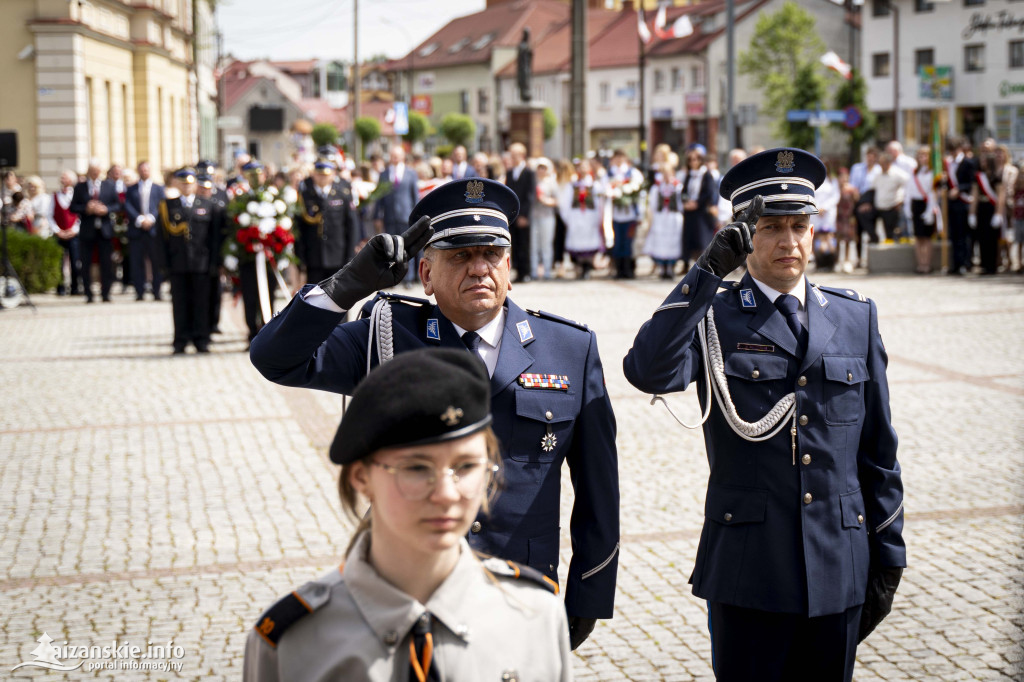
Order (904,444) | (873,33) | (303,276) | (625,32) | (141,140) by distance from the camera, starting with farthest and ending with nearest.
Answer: (625,32) → (873,33) → (141,140) → (303,276) → (904,444)

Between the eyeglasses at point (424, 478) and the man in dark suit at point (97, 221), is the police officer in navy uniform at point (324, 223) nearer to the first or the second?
the man in dark suit at point (97, 221)

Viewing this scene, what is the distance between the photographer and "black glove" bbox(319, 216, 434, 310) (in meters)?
2.94

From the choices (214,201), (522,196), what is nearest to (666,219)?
(522,196)

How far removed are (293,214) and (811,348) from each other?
11720 mm

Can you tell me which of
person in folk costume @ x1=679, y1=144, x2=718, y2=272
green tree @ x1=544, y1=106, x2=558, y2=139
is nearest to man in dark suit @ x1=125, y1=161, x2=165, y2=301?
person in folk costume @ x1=679, y1=144, x2=718, y2=272

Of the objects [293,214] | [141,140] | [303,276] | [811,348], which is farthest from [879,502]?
[141,140]

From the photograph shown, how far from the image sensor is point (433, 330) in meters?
3.30

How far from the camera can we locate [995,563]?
6250 mm

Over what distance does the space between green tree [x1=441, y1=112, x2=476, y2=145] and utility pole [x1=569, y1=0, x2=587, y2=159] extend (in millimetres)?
59761

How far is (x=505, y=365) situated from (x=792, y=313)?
941mm

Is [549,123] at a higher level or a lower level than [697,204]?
higher

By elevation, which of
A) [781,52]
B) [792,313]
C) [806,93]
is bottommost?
[792,313]

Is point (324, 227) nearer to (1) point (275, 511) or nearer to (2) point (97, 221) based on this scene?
(2) point (97, 221)

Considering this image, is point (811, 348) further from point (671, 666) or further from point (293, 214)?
point (293, 214)
